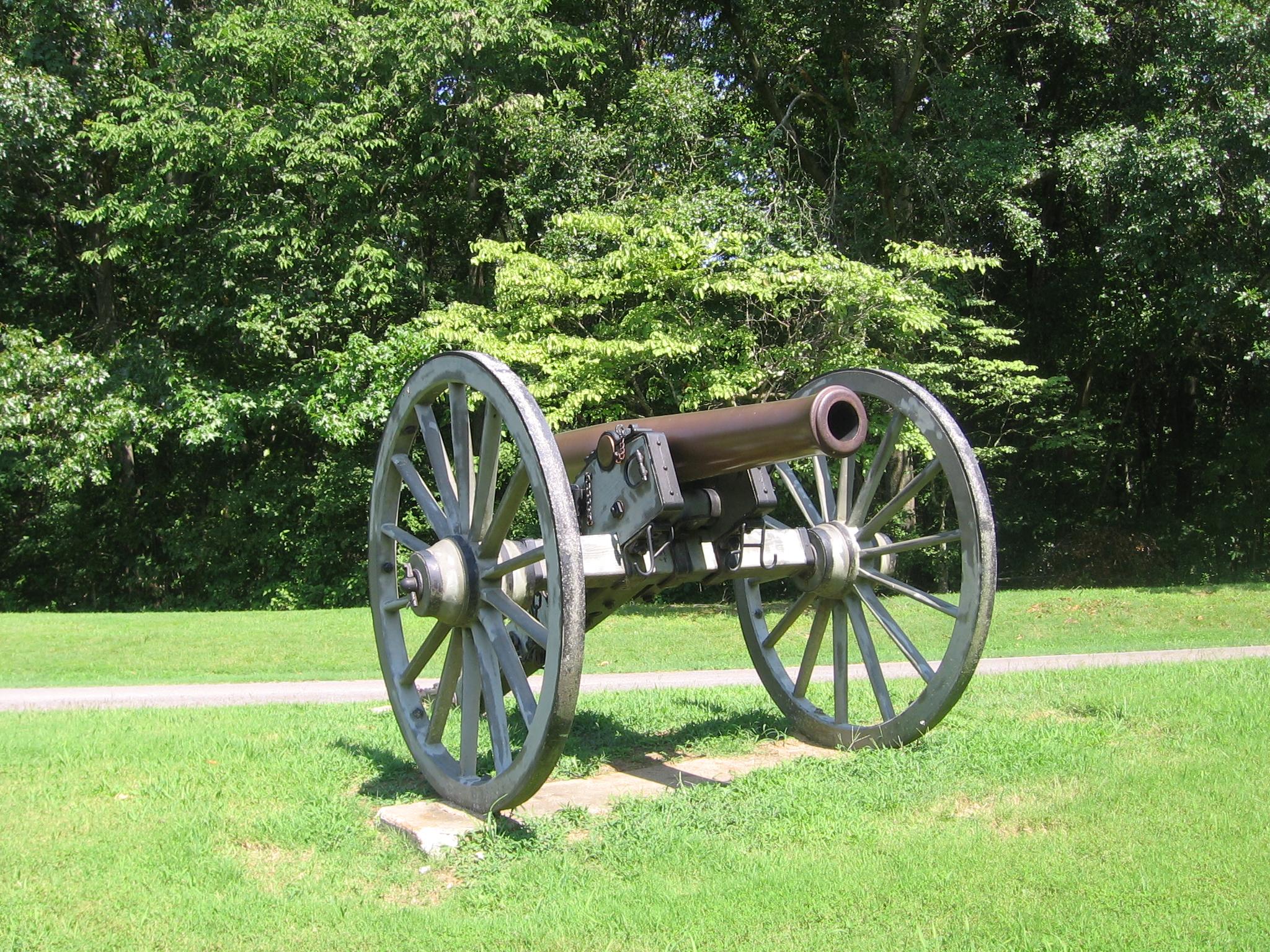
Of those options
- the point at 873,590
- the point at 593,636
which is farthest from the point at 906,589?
the point at 593,636

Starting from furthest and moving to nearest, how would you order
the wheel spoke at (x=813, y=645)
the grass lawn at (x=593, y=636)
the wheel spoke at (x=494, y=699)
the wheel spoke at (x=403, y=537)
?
1. the grass lawn at (x=593, y=636)
2. the wheel spoke at (x=813, y=645)
3. the wheel spoke at (x=403, y=537)
4. the wheel spoke at (x=494, y=699)

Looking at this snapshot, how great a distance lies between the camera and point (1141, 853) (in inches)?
169

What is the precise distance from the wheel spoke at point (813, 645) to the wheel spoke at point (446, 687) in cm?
192

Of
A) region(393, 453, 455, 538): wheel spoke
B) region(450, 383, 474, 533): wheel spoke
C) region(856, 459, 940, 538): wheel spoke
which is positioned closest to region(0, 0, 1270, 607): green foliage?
region(856, 459, 940, 538): wheel spoke

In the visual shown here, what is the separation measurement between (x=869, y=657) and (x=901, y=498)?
82 centimetres

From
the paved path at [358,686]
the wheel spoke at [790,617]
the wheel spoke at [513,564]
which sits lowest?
the paved path at [358,686]

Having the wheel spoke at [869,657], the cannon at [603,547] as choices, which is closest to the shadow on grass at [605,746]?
the cannon at [603,547]

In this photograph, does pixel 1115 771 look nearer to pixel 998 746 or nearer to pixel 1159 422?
pixel 998 746

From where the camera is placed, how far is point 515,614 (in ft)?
15.5

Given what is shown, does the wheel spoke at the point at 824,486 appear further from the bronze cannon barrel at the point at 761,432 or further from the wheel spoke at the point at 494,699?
the wheel spoke at the point at 494,699

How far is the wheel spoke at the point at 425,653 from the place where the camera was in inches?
209

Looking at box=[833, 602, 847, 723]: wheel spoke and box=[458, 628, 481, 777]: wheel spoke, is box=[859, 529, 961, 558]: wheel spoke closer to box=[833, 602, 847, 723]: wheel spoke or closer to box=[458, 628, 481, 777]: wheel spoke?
box=[833, 602, 847, 723]: wheel spoke

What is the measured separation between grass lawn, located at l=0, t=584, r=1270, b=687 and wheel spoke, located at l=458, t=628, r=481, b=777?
22.8 feet

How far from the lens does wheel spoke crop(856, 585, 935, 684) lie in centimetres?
559
